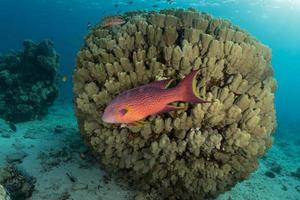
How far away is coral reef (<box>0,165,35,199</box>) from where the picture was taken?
17.9 ft

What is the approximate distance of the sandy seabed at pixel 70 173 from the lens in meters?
5.90

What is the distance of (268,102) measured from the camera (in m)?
5.30

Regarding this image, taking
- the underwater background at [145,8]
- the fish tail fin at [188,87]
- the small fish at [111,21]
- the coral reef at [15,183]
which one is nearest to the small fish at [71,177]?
the coral reef at [15,183]

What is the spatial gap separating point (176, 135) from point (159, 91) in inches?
63.3

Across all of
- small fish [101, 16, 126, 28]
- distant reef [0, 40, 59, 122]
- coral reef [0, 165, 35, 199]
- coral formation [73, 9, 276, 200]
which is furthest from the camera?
distant reef [0, 40, 59, 122]

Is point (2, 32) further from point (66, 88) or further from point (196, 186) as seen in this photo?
point (196, 186)

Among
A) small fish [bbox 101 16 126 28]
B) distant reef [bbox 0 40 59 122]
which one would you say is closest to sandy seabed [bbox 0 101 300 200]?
distant reef [bbox 0 40 59 122]

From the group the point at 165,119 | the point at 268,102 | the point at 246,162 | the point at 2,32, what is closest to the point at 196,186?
the point at 246,162

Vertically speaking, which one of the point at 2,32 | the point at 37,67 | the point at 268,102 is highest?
the point at 268,102

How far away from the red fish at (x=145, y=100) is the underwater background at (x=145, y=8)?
4367 mm

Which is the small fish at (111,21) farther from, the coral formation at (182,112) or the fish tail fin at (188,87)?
the fish tail fin at (188,87)

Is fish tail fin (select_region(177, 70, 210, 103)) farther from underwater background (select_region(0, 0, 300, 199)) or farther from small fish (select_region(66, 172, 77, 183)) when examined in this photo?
underwater background (select_region(0, 0, 300, 199))

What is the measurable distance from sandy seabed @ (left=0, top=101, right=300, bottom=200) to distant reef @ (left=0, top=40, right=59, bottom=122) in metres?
1.30

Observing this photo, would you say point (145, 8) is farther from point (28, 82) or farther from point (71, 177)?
point (71, 177)
